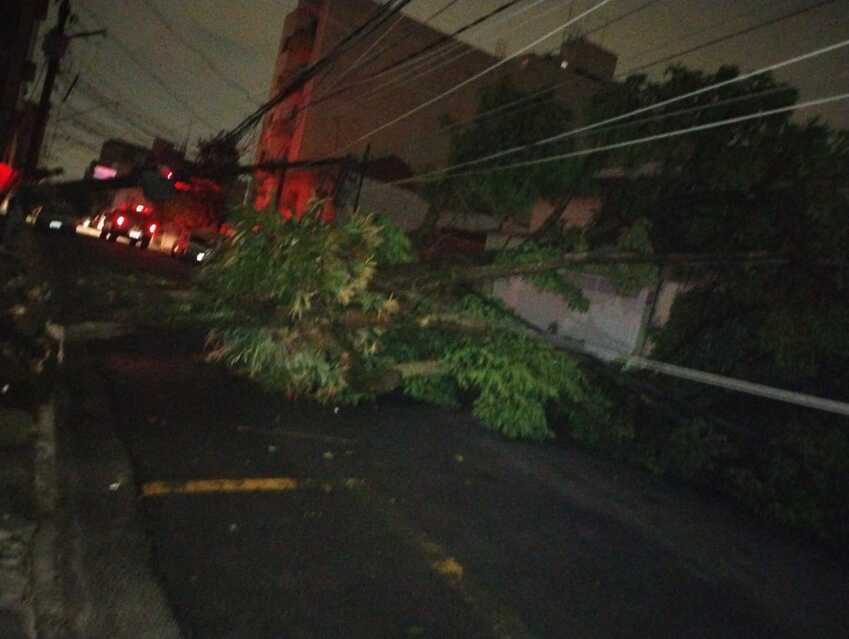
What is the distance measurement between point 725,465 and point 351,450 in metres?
4.76

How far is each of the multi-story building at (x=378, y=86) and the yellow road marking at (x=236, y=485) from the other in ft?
84.1

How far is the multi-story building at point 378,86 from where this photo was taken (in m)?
31.1

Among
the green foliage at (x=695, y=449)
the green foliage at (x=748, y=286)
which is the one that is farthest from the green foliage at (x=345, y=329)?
the green foliage at (x=748, y=286)

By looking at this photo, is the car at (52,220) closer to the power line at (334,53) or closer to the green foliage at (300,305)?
the power line at (334,53)

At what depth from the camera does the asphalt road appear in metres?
3.85

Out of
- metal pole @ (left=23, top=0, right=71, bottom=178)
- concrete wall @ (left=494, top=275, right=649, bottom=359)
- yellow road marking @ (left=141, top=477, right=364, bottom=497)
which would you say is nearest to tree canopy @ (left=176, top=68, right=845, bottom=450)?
concrete wall @ (left=494, top=275, right=649, bottom=359)

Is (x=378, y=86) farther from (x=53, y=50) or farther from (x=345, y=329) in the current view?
(x=345, y=329)

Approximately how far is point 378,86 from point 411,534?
2947cm

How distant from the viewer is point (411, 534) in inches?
191

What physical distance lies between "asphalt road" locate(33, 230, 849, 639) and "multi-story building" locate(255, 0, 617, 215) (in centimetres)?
2408

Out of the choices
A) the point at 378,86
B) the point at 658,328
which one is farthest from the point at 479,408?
the point at 378,86

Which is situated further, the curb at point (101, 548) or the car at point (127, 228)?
the car at point (127, 228)

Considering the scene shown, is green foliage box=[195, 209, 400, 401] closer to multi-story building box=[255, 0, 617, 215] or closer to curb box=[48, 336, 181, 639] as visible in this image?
curb box=[48, 336, 181, 639]

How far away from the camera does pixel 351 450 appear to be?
655 centimetres
